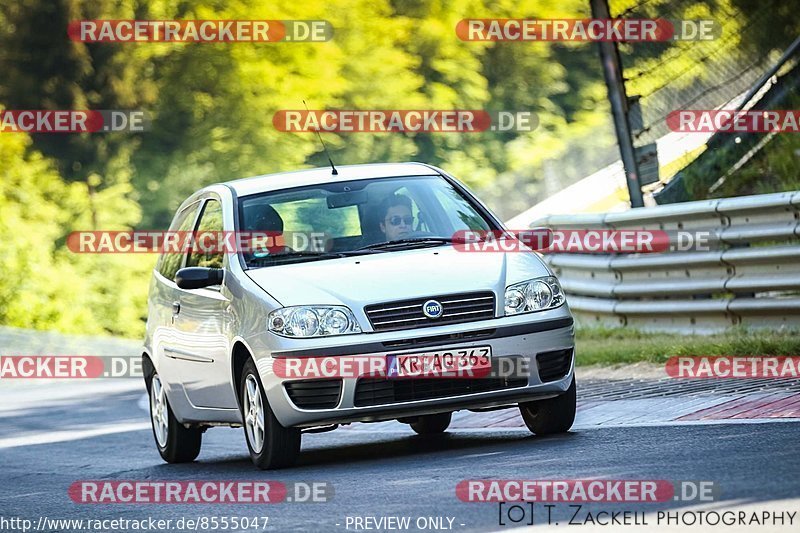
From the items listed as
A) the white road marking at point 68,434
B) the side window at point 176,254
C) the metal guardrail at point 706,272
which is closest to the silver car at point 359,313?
the side window at point 176,254

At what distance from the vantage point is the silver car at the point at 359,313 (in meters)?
9.40

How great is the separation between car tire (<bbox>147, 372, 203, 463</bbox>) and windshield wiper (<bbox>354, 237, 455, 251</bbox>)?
7.46 ft

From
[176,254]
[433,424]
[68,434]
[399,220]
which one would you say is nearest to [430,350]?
[399,220]

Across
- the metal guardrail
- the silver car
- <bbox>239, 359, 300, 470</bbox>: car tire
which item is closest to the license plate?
the silver car

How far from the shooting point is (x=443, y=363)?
9383 millimetres

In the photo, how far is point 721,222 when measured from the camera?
1447cm

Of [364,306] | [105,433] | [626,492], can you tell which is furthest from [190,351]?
Answer: [105,433]

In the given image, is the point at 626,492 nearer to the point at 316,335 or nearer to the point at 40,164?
the point at 316,335

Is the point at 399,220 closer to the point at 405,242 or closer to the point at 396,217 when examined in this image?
the point at 396,217

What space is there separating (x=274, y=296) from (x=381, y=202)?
1409 millimetres

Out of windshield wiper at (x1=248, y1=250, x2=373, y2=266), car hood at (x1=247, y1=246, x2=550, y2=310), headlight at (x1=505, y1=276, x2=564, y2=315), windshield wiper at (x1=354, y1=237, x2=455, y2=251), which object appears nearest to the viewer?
car hood at (x1=247, y1=246, x2=550, y2=310)

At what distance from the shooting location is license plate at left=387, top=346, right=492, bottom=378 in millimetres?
9344

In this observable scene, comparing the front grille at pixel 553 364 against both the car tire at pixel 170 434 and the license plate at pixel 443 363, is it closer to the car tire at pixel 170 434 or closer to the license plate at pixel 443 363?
the license plate at pixel 443 363

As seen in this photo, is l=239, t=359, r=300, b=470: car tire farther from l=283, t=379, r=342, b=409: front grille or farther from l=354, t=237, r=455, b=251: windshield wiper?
l=354, t=237, r=455, b=251: windshield wiper
